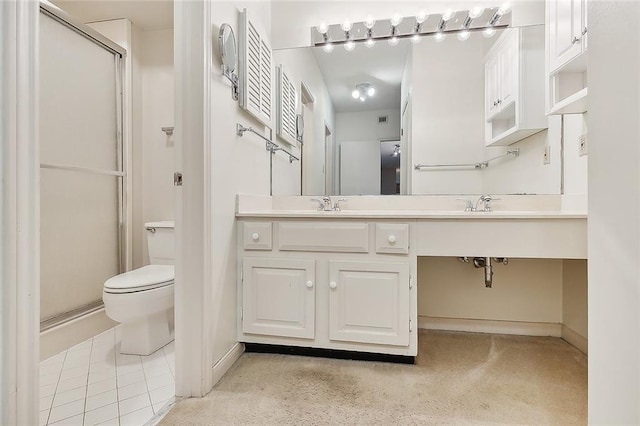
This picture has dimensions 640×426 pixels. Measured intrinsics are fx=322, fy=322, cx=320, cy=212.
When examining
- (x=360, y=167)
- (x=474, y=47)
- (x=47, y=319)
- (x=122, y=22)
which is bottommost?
(x=47, y=319)

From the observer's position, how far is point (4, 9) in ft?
2.67

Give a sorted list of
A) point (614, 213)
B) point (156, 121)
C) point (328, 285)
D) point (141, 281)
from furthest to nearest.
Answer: point (156, 121)
point (141, 281)
point (328, 285)
point (614, 213)

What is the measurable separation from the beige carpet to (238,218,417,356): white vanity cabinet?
0.41 feet

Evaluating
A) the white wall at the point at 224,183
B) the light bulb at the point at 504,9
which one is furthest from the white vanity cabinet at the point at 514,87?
the white wall at the point at 224,183

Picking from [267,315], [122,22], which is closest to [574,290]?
[267,315]

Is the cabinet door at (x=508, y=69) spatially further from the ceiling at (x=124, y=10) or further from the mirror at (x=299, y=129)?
the ceiling at (x=124, y=10)

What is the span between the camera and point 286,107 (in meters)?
2.21

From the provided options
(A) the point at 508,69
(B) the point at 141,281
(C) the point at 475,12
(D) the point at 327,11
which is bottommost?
(B) the point at 141,281

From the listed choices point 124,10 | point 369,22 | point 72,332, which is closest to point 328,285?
point 72,332

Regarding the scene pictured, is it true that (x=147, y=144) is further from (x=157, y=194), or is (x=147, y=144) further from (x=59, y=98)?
(x=59, y=98)

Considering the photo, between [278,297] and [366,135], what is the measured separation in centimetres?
122

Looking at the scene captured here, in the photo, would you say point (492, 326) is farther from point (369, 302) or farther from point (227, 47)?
point (227, 47)

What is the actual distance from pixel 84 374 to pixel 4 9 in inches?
60.7

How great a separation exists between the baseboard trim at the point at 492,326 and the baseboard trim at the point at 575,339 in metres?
0.04
